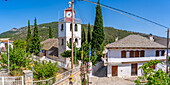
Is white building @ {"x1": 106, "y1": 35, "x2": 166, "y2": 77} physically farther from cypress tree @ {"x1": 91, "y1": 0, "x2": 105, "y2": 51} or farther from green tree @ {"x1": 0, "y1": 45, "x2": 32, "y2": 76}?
green tree @ {"x1": 0, "y1": 45, "x2": 32, "y2": 76}

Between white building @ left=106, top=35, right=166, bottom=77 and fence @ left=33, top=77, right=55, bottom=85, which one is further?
white building @ left=106, top=35, right=166, bottom=77

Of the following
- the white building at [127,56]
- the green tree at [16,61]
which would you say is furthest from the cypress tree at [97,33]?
the green tree at [16,61]

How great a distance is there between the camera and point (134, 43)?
23.1 meters

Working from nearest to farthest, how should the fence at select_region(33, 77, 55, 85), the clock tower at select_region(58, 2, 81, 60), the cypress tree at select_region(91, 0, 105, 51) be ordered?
the fence at select_region(33, 77, 55, 85) → the clock tower at select_region(58, 2, 81, 60) → the cypress tree at select_region(91, 0, 105, 51)

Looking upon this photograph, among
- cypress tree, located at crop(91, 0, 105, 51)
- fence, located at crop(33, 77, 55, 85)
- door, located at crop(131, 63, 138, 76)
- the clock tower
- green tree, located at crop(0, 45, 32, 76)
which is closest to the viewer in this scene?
fence, located at crop(33, 77, 55, 85)

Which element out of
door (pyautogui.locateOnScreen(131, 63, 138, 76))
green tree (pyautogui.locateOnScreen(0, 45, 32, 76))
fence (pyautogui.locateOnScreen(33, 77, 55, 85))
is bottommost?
door (pyautogui.locateOnScreen(131, 63, 138, 76))

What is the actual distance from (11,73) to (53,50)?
18.9 meters

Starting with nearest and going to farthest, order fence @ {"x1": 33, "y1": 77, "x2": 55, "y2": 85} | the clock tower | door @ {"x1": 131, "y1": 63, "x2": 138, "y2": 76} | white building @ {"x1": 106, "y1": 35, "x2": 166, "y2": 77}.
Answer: fence @ {"x1": 33, "y1": 77, "x2": 55, "y2": 85}
white building @ {"x1": 106, "y1": 35, "x2": 166, "y2": 77}
door @ {"x1": 131, "y1": 63, "x2": 138, "y2": 76}
the clock tower

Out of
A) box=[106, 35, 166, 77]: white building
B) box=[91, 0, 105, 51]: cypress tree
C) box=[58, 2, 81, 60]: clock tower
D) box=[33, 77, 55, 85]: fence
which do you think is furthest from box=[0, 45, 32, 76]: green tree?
box=[91, 0, 105, 51]: cypress tree

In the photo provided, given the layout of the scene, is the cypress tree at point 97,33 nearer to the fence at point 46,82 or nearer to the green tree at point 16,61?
the green tree at point 16,61

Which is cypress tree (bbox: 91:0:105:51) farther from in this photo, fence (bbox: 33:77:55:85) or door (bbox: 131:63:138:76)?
fence (bbox: 33:77:55:85)

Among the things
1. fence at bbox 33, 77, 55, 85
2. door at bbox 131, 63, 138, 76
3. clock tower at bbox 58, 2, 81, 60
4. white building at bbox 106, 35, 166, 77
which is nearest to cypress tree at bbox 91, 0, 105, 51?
clock tower at bbox 58, 2, 81, 60

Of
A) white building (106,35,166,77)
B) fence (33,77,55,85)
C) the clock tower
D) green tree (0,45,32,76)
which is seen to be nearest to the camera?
fence (33,77,55,85)

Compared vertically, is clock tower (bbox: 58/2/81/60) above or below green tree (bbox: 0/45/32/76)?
above
